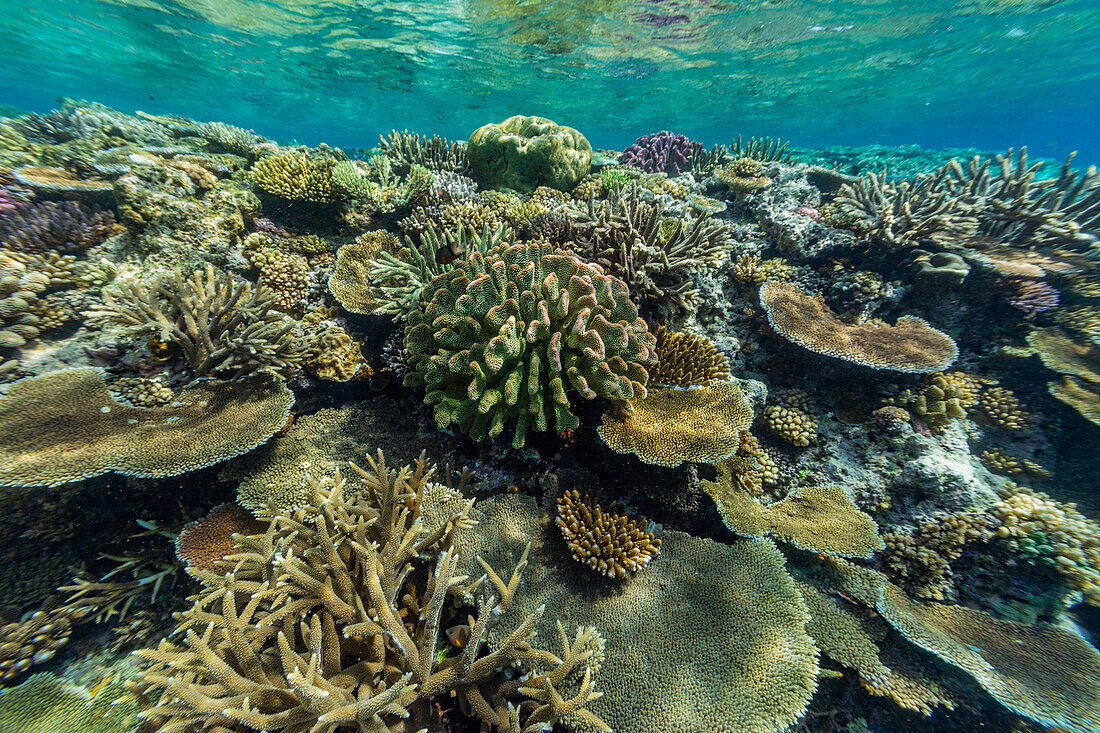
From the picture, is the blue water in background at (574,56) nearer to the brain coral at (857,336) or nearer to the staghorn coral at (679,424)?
the brain coral at (857,336)

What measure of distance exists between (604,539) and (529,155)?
783 centimetres

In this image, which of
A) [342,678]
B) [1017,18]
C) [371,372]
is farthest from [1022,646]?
[1017,18]

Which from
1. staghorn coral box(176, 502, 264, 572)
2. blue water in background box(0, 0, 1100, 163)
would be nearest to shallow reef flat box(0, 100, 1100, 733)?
staghorn coral box(176, 502, 264, 572)

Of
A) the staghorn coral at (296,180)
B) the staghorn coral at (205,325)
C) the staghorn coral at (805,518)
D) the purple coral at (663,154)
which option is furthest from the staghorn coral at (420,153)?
the staghorn coral at (805,518)

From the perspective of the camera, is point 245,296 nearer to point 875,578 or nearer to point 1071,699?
point 875,578

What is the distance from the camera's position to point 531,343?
352cm

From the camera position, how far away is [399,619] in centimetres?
251

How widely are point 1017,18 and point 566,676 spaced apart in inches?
1549

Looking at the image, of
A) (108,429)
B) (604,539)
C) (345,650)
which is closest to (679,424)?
(604,539)

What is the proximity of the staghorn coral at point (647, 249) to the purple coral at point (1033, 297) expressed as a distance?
4293 mm

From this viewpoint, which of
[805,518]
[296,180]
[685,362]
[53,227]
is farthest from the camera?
[296,180]

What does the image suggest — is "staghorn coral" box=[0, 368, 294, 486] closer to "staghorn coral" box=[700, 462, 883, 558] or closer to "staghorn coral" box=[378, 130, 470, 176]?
"staghorn coral" box=[700, 462, 883, 558]

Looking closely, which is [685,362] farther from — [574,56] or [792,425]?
[574,56]

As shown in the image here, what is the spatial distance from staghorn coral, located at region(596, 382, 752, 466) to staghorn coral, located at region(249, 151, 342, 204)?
19.0 feet
